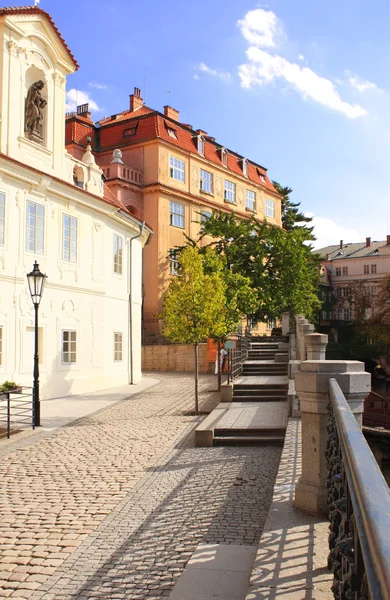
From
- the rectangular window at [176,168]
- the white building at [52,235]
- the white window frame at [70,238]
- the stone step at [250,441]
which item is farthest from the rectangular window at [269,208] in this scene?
the stone step at [250,441]

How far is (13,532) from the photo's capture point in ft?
20.1

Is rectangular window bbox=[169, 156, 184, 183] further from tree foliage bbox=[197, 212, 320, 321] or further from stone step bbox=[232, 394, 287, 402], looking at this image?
stone step bbox=[232, 394, 287, 402]

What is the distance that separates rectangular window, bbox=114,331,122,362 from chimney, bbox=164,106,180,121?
2523 centimetres

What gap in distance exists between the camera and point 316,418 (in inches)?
189

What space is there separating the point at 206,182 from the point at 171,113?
705cm

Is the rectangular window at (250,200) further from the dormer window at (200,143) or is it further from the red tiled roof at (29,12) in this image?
the red tiled roof at (29,12)

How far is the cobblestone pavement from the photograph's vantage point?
4941mm

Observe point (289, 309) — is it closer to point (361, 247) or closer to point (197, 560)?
point (197, 560)

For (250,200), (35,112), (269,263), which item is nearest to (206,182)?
(250,200)

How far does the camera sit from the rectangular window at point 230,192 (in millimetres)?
43406

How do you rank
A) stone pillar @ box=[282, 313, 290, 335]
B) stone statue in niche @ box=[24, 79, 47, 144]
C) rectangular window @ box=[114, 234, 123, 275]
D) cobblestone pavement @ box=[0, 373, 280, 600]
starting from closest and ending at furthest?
1. cobblestone pavement @ box=[0, 373, 280, 600]
2. stone statue in niche @ box=[24, 79, 47, 144]
3. rectangular window @ box=[114, 234, 123, 275]
4. stone pillar @ box=[282, 313, 290, 335]

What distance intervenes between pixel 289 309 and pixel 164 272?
8.38 meters

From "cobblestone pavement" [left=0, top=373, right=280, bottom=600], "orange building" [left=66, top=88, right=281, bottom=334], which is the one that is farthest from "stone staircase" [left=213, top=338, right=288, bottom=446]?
"orange building" [left=66, top=88, right=281, bottom=334]

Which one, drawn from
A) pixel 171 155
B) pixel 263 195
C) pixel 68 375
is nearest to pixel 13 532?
pixel 68 375
